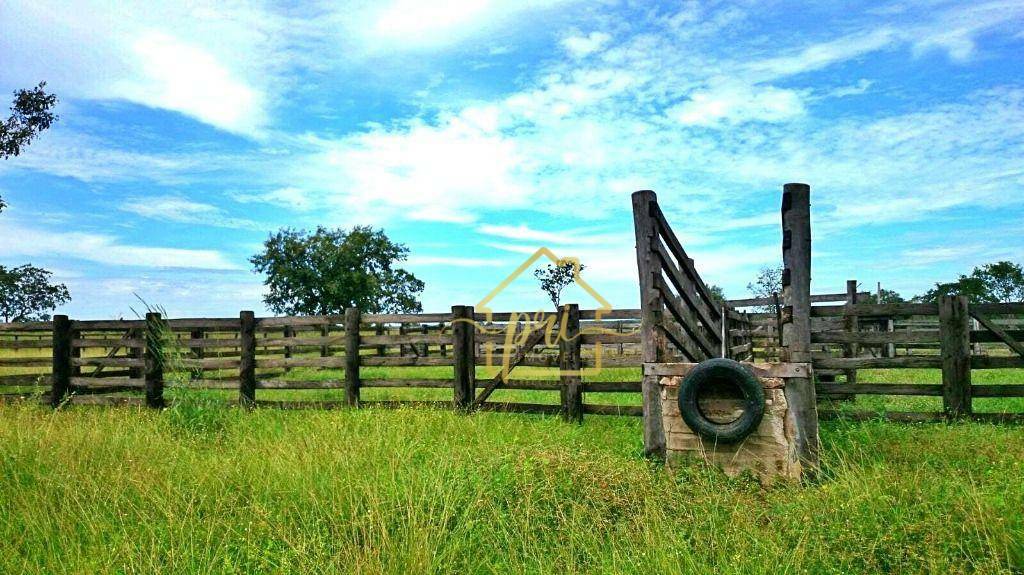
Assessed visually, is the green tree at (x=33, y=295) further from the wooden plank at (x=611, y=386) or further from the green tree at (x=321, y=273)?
the wooden plank at (x=611, y=386)

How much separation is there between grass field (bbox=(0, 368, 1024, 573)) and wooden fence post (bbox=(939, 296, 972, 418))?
7.09 ft

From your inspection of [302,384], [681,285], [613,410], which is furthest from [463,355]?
[681,285]

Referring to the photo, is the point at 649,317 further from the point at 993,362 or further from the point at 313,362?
the point at 313,362

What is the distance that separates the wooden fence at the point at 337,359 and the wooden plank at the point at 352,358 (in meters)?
0.02

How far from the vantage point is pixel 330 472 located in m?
5.25

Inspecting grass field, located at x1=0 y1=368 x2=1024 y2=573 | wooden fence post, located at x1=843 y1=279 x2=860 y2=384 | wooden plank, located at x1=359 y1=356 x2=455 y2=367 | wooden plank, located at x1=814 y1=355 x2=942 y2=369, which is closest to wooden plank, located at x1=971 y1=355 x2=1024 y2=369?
wooden plank, located at x1=814 y1=355 x2=942 y2=369

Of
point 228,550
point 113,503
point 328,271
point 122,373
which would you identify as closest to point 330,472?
point 228,550

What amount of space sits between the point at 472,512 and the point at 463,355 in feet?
18.4

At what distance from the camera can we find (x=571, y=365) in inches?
376

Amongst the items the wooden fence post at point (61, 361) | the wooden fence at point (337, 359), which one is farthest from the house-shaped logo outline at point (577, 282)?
the wooden fence post at point (61, 361)

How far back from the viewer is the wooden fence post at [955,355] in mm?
9125

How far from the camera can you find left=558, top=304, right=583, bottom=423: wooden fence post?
948 centimetres

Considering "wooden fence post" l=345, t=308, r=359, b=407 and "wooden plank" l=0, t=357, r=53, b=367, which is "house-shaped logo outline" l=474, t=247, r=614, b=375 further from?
"wooden plank" l=0, t=357, r=53, b=367

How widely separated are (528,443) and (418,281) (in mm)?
40752
